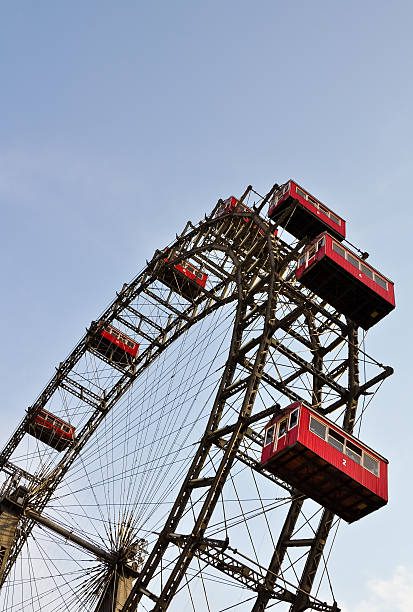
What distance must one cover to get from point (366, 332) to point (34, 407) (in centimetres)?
2354

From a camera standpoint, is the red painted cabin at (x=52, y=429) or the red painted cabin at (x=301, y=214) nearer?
the red painted cabin at (x=301, y=214)

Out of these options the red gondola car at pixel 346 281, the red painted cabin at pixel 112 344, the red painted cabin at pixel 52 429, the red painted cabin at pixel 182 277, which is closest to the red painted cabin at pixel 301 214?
the red gondola car at pixel 346 281

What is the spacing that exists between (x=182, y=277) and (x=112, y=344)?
7.16 m

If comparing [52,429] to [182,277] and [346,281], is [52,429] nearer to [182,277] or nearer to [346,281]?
[182,277]

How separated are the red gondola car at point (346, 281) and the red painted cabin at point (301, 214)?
393 centimetres

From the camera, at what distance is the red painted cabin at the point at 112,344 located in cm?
4462

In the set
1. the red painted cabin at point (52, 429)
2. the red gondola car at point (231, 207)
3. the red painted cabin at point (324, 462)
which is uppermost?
the red gondola car at point (231, 207)

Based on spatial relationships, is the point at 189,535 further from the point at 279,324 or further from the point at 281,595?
the point at 279,324

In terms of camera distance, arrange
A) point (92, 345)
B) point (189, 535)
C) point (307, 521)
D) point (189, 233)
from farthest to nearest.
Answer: point (92, 345)
point (189, 233)
point (307, 521)
point (189, 535)

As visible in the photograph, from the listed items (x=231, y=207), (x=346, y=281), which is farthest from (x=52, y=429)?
(x=346, y=281)

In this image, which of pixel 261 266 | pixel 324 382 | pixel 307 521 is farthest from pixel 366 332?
pixel 307 521

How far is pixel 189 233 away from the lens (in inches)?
1527

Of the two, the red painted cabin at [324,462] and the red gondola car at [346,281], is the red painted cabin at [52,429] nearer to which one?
the red gondola car at [346,281]

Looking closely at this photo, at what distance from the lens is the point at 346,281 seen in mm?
28156
